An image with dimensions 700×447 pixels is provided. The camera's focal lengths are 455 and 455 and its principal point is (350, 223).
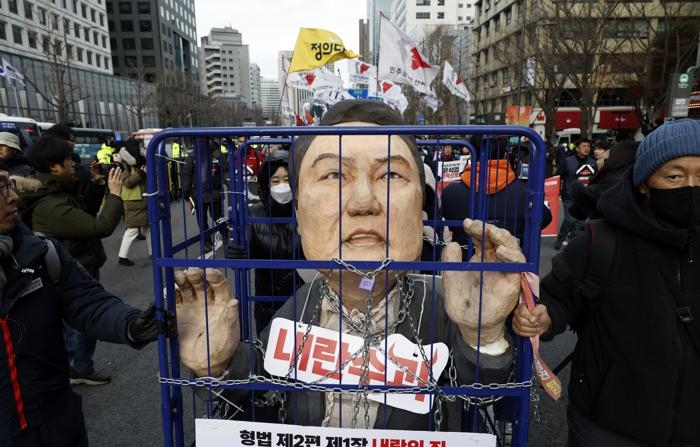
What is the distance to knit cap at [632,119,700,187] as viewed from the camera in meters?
1.65

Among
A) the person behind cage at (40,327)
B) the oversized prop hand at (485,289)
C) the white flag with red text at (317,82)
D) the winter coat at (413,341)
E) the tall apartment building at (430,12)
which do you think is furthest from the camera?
the tall apartment building at (430,12)

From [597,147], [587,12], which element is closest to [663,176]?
[597,147]

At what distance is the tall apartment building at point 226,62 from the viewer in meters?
134

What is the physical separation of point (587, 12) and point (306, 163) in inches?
773

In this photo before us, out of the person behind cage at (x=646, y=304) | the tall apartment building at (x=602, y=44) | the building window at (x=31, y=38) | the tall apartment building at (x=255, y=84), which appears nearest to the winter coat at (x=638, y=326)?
the person behind cage at (x=646, y=304)

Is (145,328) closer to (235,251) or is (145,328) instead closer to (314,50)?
(235,251)

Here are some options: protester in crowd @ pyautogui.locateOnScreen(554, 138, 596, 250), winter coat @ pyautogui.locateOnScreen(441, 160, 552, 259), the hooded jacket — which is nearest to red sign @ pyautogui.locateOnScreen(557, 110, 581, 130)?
protester in crowd @ pyautogui.locateOnScreen(554, 138, 596, 250)

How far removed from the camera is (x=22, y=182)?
8.82 ft

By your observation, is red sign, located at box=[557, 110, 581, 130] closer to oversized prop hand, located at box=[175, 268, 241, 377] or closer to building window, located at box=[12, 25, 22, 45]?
oversized prop hand, located at box=[175, 268, 241, 377]

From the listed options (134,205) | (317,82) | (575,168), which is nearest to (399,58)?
(317,82)

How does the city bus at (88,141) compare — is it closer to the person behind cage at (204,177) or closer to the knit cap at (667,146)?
the person behind cage at (204,177)

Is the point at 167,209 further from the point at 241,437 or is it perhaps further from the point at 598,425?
the point at 598,425

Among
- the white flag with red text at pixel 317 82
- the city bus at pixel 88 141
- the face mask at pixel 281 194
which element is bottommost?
the face mask at pixel 281 194

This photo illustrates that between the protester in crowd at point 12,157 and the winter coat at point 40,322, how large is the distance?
3.01 meters
